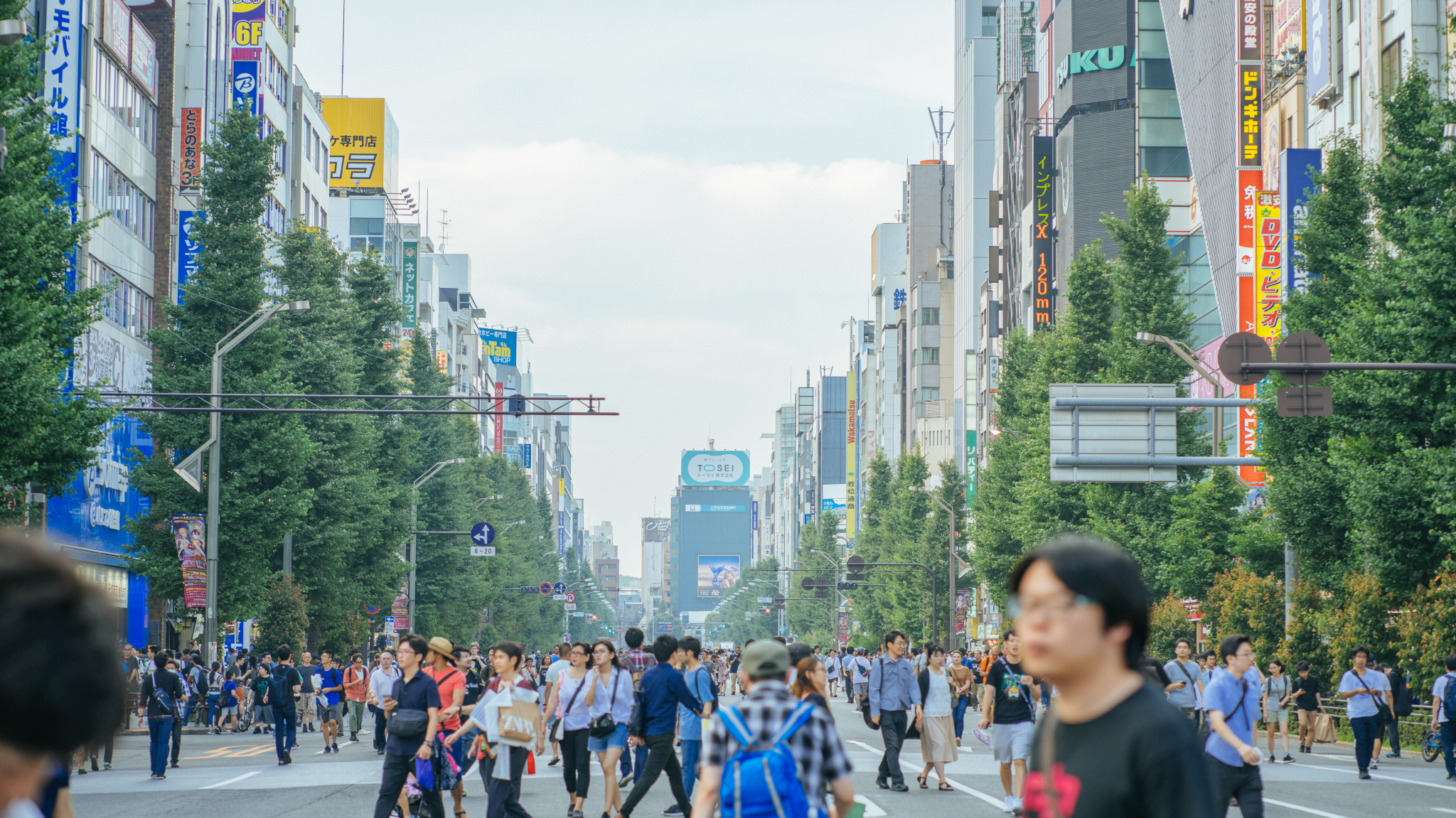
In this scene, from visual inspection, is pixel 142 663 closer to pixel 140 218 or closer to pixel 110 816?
pixel 140 218

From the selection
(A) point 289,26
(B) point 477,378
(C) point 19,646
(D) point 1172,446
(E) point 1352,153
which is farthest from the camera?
(B) point 477,378

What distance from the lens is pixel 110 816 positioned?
48.6ft

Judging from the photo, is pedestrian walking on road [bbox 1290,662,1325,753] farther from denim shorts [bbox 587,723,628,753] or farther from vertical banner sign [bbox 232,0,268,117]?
vertical banner sign [bbox 232,0,268,117]

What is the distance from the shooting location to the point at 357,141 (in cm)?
9675

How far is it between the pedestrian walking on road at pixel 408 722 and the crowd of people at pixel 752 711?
2cm

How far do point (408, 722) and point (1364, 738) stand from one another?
13.5 metres

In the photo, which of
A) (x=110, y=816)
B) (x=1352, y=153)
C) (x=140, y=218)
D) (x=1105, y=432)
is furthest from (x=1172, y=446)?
(x=140, y=218)

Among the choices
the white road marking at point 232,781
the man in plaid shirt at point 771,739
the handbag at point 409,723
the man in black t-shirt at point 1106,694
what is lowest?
the white road marking at point 232,781

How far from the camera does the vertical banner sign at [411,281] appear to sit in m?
89.0

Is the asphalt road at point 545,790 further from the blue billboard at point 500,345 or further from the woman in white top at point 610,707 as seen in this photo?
the blue billboard at point 500,345

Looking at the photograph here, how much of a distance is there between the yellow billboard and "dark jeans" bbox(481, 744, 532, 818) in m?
87.2

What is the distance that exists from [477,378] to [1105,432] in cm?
11680

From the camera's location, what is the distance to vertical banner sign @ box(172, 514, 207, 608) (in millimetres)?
31141

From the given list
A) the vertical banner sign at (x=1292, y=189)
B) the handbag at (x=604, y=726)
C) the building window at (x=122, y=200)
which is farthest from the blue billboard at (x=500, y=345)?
the handbag at (x=604, y=726)
